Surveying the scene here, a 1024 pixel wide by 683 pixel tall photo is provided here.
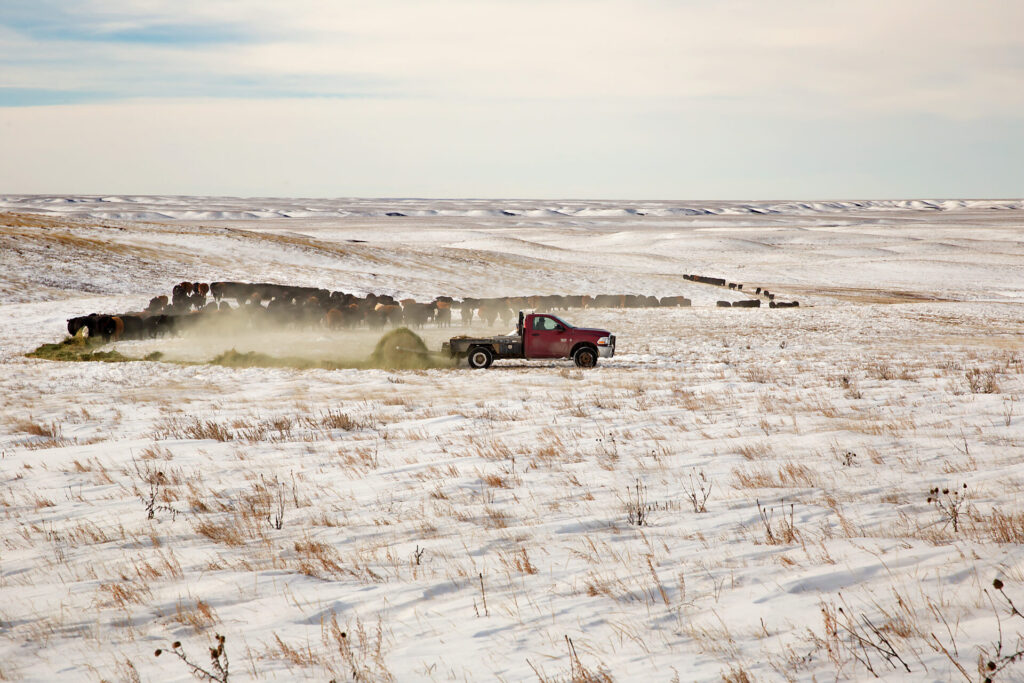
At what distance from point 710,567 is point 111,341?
87.4 ft

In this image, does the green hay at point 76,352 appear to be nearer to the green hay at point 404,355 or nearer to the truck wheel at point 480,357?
the green hay at point 404,355

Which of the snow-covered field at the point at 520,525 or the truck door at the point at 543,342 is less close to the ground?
the truck door at the point at 543,342

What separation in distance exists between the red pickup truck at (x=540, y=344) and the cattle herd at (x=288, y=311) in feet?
40.1

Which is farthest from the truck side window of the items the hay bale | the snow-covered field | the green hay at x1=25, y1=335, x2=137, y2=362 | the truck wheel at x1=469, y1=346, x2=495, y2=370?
the green hay at x1=25, y1=335, x2=137, y2=362

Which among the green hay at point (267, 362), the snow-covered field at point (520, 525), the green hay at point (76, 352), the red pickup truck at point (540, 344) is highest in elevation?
the red pickup truck at point (540, 344)

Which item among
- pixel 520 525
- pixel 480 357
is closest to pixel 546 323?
pixel 480 357

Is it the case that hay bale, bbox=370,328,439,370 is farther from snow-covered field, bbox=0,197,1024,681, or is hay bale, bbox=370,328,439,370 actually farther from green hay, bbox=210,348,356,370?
snow-covered field, bbox=0,197,1024,681

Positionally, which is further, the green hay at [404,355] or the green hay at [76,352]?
the green hay at [76,352]

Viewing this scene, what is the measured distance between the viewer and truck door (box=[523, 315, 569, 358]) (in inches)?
786

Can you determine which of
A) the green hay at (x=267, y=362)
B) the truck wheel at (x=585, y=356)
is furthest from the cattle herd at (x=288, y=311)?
the truck wheel at (x=585, y=356)

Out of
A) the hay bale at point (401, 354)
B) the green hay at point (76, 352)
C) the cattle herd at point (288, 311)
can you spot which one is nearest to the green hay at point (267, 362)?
the hay bale at point (401, 354)

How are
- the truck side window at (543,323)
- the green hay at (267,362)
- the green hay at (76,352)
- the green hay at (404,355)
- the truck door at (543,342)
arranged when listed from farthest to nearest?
the green hay at (76,352)
the green hay at (404,355)
the green hay at (267,362)
the truck side window at (543,323)
the truck door at (543,342)

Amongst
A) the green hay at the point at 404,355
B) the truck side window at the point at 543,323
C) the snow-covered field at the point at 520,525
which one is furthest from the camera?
the green hay at the point at 404,355

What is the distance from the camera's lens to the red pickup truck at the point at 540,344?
20.0m
